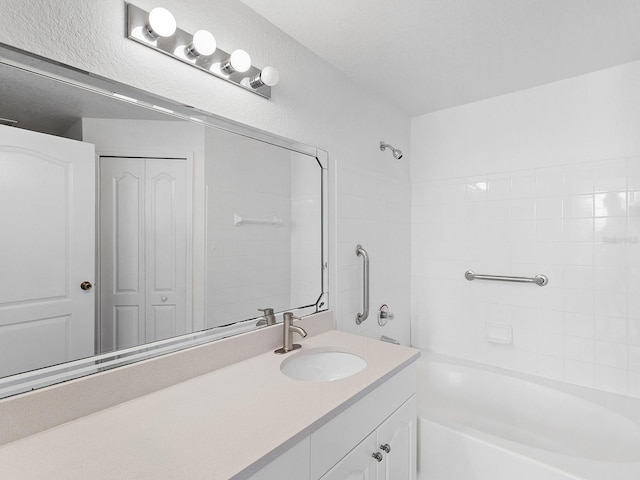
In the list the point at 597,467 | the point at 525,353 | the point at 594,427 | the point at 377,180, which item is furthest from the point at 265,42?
the point at 594,427

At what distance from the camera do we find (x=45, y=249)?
0.89 m

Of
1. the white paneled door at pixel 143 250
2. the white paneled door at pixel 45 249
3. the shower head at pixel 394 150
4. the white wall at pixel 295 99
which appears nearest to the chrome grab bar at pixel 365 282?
the white wall at pixel 295 99

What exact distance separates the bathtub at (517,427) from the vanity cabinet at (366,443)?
221mm

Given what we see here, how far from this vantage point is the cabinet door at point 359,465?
1015mm

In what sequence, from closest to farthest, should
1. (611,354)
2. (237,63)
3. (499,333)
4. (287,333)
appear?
(237,63), (287,333), (611,354), (499,333)

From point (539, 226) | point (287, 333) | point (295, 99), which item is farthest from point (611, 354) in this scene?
point (295, 99)

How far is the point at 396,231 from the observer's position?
249 centimetres

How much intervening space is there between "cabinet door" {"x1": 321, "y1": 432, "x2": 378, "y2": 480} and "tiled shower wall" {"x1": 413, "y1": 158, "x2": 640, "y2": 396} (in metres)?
1.53

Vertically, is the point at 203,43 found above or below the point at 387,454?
above

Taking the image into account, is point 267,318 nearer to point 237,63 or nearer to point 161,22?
point 237,63

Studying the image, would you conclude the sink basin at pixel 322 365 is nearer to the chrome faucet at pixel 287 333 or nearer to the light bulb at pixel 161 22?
the chrome faucet at pixel 287 333

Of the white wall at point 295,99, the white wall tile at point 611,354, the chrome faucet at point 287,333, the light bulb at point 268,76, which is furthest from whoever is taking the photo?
the white wall tile at point 611,354

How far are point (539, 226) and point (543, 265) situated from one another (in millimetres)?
247

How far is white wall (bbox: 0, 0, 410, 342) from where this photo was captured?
0.94 meters
